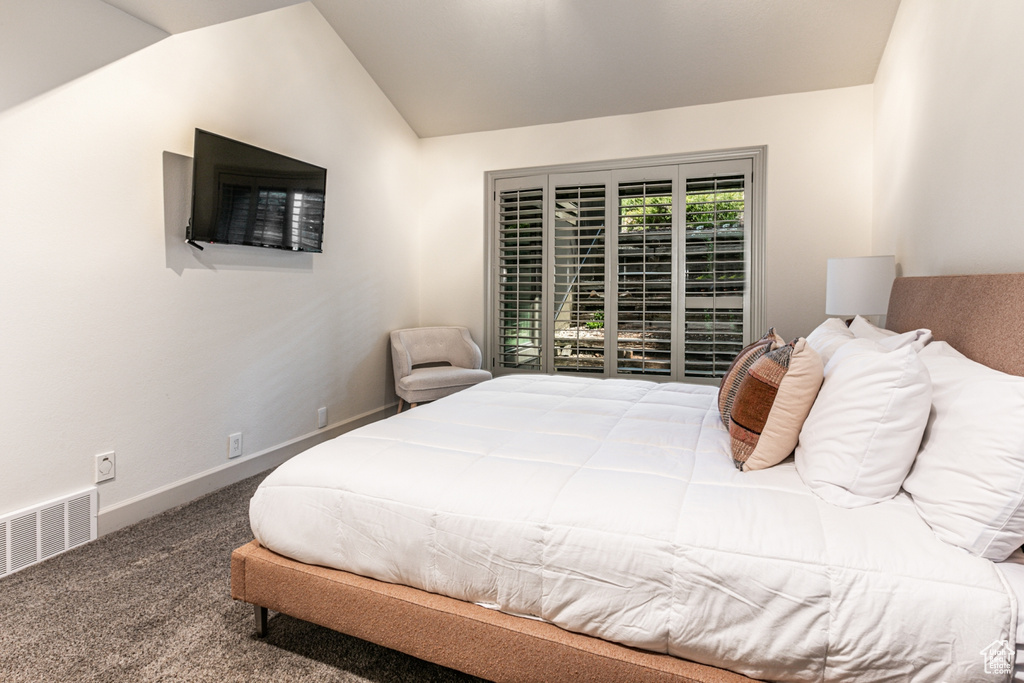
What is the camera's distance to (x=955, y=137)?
199 cm

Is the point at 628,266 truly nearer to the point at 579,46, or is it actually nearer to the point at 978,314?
the point at 579,46

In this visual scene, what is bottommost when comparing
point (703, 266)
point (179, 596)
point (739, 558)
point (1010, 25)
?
point (179, 596)

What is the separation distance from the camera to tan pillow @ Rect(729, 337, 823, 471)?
142cm

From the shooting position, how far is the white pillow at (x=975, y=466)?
97 centimetres

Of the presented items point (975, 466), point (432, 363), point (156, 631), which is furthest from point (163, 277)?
point (975, 466)

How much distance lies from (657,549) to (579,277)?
128 inches

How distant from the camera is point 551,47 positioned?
135 inches

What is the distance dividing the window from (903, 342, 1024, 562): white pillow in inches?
106

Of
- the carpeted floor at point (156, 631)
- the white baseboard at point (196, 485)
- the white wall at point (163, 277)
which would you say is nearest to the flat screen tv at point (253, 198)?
the white wall at point (163, 277)

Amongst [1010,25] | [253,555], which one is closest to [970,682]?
[253,555]

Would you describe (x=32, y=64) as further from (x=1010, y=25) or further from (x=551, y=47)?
(x=1010, y=25)

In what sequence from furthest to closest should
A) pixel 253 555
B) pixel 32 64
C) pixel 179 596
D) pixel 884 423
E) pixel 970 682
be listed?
pixel 32 64, pixel 179 596, pixel 253 555, pixel 884 423, pixel 970 682

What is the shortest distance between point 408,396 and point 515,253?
1538mm

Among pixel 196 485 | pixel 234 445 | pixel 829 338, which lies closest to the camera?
pixel 829 338
